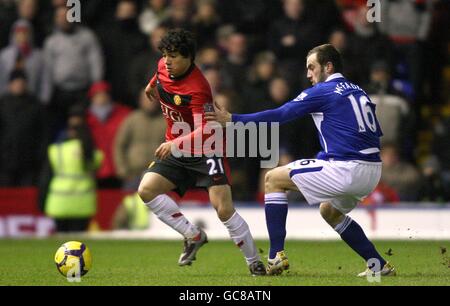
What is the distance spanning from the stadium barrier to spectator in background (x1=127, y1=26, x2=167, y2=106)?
1676 mm

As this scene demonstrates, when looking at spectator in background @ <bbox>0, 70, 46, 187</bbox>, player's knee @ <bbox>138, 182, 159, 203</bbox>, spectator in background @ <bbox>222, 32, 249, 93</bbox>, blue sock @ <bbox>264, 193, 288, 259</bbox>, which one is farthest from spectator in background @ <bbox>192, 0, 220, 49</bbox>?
blue sock @ <bbox>264, 193, 288, 259</bbox>

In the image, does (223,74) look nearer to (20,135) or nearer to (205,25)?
(205,25)

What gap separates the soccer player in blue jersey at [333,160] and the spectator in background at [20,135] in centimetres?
777

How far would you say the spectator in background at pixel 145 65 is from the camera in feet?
54.8

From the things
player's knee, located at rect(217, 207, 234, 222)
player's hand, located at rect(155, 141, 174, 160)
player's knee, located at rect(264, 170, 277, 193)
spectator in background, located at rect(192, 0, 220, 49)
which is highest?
spectator in background, located at rect(192, 0, 220, 49)

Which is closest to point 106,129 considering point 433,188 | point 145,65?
point 145,65

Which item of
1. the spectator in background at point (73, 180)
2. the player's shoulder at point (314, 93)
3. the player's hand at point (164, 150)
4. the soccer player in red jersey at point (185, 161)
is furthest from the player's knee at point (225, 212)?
the spectator in background at point (73, 180)

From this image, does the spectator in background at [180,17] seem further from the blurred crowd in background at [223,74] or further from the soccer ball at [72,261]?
the soccer ball at [72,261]

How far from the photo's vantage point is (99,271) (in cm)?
1059

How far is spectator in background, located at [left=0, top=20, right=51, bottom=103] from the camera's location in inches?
668

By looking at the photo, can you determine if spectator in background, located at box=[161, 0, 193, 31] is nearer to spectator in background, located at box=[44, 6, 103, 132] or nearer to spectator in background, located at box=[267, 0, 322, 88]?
spectator in background, located at box=[44, 6, 103, 132]

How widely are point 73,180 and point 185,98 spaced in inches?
267

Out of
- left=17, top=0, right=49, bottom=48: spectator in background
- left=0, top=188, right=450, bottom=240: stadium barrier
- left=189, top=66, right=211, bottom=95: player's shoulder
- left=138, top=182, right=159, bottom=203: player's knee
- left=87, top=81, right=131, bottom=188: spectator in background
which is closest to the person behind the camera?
Answer: left=189, top=66, right=211, bottom=95: player's shoulder
